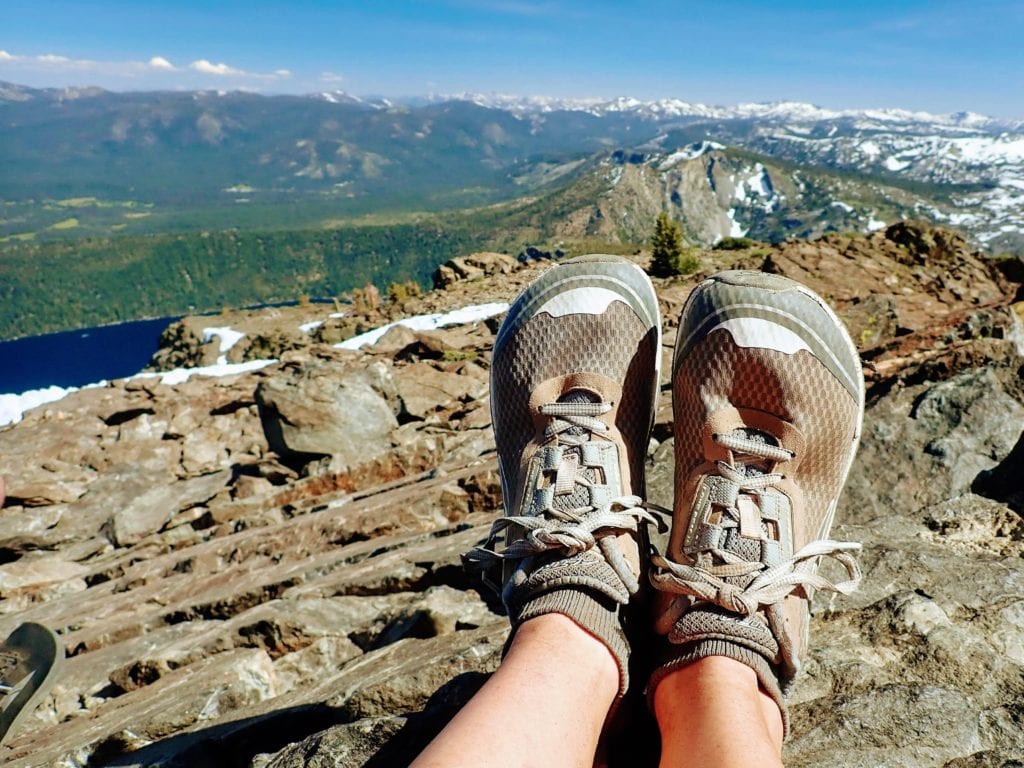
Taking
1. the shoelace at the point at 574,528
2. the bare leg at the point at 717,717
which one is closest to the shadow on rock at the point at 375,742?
the shoelace at the point at 574,528

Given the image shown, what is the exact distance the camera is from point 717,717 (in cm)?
167

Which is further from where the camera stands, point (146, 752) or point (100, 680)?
point (100, 680)

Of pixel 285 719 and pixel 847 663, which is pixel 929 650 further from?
pixel 285 719

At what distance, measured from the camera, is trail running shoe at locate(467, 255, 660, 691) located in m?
2.18

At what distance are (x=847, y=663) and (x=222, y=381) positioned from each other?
13.2 meters

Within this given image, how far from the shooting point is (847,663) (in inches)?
85.9

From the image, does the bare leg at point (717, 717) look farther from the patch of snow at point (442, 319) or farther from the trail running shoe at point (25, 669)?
the patch of snow at point (442, 319)

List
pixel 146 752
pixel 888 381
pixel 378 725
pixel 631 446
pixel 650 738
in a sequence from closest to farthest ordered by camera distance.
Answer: pixel 378 725
pixel 650 738
pixel 146 752
pixel 631 446
pixel 888 381

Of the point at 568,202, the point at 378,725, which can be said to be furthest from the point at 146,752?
the point at 568,202

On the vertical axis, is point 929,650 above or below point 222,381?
above

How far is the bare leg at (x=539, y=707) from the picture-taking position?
150 cm

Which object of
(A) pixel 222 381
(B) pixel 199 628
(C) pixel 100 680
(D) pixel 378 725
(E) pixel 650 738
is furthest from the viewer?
(A) pixel 222 381

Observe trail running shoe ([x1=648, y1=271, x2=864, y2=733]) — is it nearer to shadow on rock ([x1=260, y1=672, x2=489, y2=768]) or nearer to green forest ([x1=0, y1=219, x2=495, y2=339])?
shadow on rock ([x1=260, y1=672, x2=489, y2=768])

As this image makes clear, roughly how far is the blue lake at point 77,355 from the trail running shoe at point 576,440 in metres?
111
